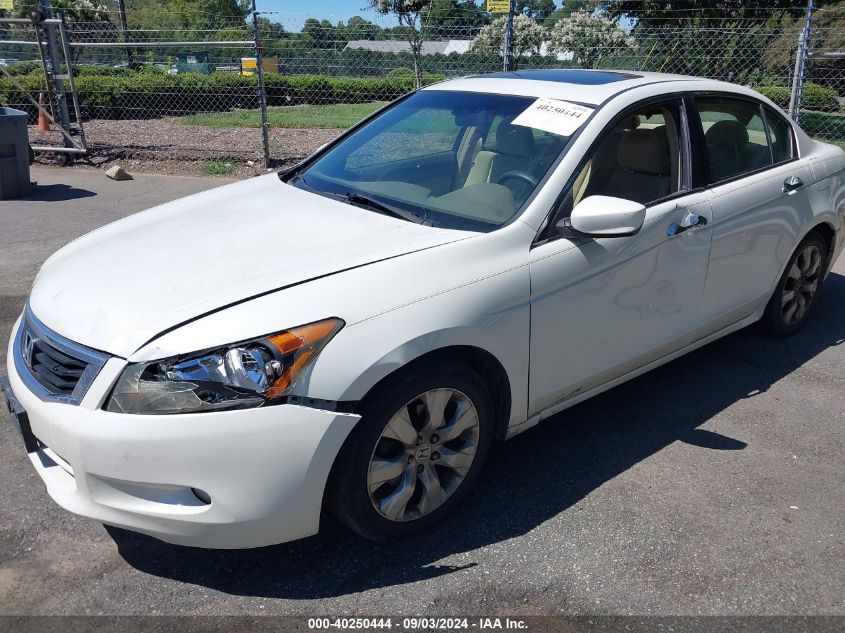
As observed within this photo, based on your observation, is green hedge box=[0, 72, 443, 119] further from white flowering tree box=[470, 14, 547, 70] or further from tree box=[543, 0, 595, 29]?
tree box=[543, 0, 595, 29]

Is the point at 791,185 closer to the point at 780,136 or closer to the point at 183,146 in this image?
the point at 780,136

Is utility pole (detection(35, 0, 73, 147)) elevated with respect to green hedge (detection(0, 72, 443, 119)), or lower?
elevated

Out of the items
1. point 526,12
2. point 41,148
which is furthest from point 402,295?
point 526,12

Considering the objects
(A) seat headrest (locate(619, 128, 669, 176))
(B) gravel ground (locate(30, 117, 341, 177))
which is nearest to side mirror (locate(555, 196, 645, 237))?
(A) seat headrest (locate(619, 128, 669, 176))

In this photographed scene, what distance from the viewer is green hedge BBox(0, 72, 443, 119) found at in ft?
53.1

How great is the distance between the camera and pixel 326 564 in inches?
115

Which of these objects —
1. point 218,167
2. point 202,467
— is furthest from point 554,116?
point 218,167

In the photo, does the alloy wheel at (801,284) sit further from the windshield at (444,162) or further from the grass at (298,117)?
the grass at (298,117)

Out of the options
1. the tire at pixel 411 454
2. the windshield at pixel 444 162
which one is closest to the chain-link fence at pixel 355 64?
the windshield at pixel 444 162

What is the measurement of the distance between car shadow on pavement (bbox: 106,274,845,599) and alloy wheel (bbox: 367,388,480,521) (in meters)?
0.20

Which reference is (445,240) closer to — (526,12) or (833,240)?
(833,240)

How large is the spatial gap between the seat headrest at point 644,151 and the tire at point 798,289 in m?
1.36

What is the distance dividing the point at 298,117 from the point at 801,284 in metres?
13.6

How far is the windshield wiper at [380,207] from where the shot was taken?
131 inches
